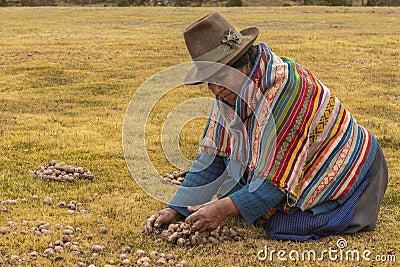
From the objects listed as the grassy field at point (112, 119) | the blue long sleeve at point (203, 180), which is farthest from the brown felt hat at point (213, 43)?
the grassy field at point (112, 119)

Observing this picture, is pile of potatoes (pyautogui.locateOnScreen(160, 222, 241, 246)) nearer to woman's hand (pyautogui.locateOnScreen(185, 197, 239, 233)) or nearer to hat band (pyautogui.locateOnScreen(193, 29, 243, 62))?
woman's hand (pyautogui.locateOnScreen(185, 197, 239, 233))

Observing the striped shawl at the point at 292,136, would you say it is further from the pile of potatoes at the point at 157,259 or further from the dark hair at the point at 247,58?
the pile of potatoes at the point at 157,259

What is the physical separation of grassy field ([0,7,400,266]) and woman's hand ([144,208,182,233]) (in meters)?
0.12

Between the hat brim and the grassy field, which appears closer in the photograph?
the hat brim

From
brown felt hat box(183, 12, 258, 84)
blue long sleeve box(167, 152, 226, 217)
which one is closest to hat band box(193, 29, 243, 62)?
brown felt hat box(183, 12, 258, 84)

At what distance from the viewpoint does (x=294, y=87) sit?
15.7 feet

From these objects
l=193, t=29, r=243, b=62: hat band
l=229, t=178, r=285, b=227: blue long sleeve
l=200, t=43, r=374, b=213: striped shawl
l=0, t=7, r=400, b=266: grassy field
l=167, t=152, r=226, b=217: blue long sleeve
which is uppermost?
l=193, t=29, r=243, b=62: hat band

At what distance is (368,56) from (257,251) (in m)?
13.7

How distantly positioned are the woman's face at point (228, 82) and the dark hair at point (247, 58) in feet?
0.10

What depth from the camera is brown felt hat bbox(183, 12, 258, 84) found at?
4.50 metres

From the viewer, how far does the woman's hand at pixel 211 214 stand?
466 cm

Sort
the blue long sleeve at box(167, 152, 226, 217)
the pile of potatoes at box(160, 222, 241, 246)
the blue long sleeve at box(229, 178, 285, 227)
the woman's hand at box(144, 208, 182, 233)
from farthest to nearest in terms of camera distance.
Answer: the blue long sleeve at box(167, 152, 226, 217), the woman's hand at box(144, 208, 182, 233), the pile of potatoes at box(160, 222, 241, 246), the blue long sleeve at box(229, 178, 285, 227)

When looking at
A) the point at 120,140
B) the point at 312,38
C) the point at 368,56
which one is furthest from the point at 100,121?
the point at 312,38

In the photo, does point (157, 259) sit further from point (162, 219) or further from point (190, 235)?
point (162, 219)
